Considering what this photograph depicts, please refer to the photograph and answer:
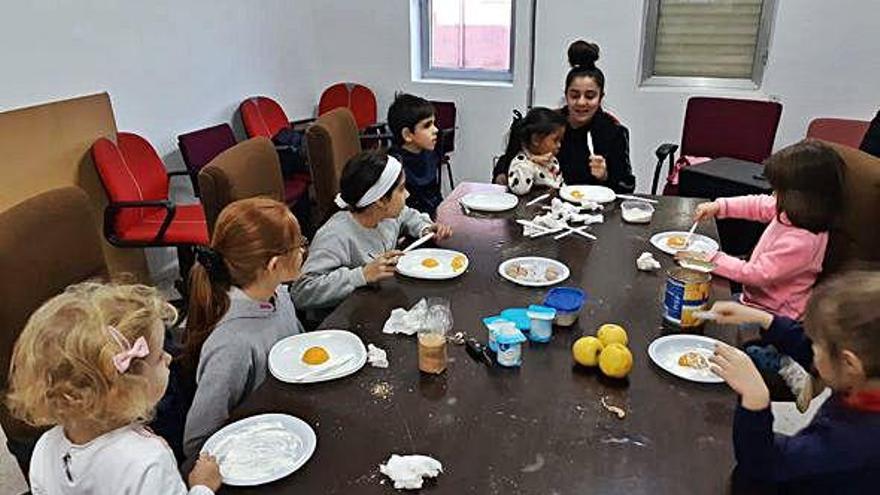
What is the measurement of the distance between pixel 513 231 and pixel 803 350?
0.96 m

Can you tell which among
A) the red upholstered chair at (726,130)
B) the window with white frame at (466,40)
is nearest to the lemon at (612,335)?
the red upholstered chair at (726,130)

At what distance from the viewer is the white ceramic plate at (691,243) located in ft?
6.35

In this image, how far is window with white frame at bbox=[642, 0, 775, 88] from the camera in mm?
3850

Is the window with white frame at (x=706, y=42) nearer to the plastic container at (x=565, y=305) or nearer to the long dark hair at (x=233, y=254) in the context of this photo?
the plastic container at (x=565, y=305)

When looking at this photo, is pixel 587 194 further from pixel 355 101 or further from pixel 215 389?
pixel 355 101

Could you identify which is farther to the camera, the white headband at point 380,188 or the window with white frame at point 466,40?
the window with white frame at point 466,40

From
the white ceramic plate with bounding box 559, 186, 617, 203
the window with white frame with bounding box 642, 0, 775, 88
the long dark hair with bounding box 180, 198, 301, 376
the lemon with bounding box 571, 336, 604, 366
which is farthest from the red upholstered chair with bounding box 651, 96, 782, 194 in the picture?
the long dark hair with bounding box 180, 198, 301, 376

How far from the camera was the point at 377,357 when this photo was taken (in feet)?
4.46

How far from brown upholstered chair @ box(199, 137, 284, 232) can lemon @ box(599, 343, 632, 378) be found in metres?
1.19

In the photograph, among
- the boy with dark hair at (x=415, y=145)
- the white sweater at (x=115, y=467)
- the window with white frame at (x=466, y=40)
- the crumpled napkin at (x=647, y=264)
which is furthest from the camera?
the window with white frame at (x=466, y=40)

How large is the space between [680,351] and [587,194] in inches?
46.6

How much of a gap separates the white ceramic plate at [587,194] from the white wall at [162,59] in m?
2.18

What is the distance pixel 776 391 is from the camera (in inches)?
62.4

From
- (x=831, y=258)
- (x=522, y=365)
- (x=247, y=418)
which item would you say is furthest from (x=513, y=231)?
(x=247, y=418)
